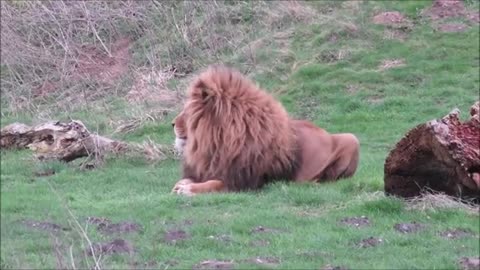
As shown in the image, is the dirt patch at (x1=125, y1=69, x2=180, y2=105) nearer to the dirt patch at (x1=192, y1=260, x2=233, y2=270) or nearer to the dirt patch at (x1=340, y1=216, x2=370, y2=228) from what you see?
the dirt patch at (x1=340, y1=216, x2=370, y2=228)

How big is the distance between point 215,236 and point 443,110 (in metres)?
9.95

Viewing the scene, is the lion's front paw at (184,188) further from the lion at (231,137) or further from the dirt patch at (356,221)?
the dirt patch at (356,221)

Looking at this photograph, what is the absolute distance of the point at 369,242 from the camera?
7383mm

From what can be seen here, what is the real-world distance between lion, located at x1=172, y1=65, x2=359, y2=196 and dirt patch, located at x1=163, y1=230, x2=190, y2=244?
5.68ft

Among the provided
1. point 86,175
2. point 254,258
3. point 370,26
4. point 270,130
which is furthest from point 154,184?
point 370,26

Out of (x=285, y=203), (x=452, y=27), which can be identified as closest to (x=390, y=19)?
(x=452, y=27)

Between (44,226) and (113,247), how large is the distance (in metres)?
0.75

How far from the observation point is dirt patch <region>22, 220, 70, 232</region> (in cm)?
591

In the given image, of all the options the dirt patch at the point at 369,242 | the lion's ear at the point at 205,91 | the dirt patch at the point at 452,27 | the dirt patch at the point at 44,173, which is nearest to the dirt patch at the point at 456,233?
the dirt patch at the point at 369,242

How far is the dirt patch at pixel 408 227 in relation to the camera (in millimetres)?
7832

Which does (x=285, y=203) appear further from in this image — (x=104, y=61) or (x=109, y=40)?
(x=109, y=40)

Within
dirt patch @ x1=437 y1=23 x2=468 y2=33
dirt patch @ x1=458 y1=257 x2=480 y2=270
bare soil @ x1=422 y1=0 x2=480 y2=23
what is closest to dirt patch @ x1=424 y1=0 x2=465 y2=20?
bare soil @ x1=422 y1=0 x2=480 y2=23

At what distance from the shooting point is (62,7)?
1908 cm

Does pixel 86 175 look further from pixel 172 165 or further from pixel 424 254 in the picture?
pixel 424 254
